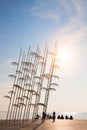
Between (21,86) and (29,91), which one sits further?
(21,86)

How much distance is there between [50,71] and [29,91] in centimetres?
991

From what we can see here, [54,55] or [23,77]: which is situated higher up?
[54,55]

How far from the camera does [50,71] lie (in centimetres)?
8456

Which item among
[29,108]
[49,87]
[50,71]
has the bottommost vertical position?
[29,108]

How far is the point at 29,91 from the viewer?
78.6 meters

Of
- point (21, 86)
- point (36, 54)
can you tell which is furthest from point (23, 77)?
point (36, 54)

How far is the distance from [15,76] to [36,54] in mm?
8869

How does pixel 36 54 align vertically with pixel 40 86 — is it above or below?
above

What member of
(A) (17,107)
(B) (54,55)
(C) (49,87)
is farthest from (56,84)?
(A) (17,107)

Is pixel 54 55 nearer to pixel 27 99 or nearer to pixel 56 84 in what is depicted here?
pixel 56 84

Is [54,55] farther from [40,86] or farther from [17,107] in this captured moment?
[17,107]

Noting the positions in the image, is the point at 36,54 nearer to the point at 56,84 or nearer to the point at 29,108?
the point at 56,84

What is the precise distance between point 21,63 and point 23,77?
4296 mm

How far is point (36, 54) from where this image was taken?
83375mm
